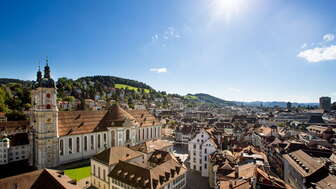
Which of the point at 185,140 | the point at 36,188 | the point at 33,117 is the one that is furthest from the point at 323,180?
the point at 33,117

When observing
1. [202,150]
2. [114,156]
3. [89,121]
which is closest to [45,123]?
[89,121]

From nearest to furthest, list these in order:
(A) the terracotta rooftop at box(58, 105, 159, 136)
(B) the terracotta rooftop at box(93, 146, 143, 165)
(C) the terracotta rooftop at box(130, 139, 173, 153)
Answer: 1. (B) the terracotta rooftop at box(93, 146, 143, 165)
2. (C) the terracotta rooftop at box(130, 139, 173, 153)
3. (A) the terracotta rooftop at box(58, 105, 159, 136)

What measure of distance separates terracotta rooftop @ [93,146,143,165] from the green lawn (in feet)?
22.7

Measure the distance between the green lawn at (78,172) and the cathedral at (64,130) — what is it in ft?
20.8

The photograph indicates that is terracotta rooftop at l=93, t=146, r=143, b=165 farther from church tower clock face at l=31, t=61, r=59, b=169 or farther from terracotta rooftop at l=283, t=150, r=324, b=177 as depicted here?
terracotta rooftop at l=283, t=150, r=324, b=177

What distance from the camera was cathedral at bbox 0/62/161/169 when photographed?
151 feet

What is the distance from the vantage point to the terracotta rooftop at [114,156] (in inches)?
1426

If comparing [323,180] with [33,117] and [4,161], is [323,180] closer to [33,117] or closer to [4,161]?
[33,117]

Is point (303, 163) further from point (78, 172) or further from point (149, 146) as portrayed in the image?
point (78, 172)

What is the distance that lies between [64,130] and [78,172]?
12.4 meters

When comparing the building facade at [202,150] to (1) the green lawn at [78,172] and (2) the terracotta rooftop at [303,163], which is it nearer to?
(2) the terracotta rooftop at [303,163]

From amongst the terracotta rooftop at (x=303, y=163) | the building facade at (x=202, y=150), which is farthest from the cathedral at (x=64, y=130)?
the terracotta rooftop at (x=303, y=163)

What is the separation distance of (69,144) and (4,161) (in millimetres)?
15007

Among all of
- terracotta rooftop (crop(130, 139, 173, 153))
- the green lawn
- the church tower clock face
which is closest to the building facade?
terracotta rooftop (crop(130, 139, 173, 153))
